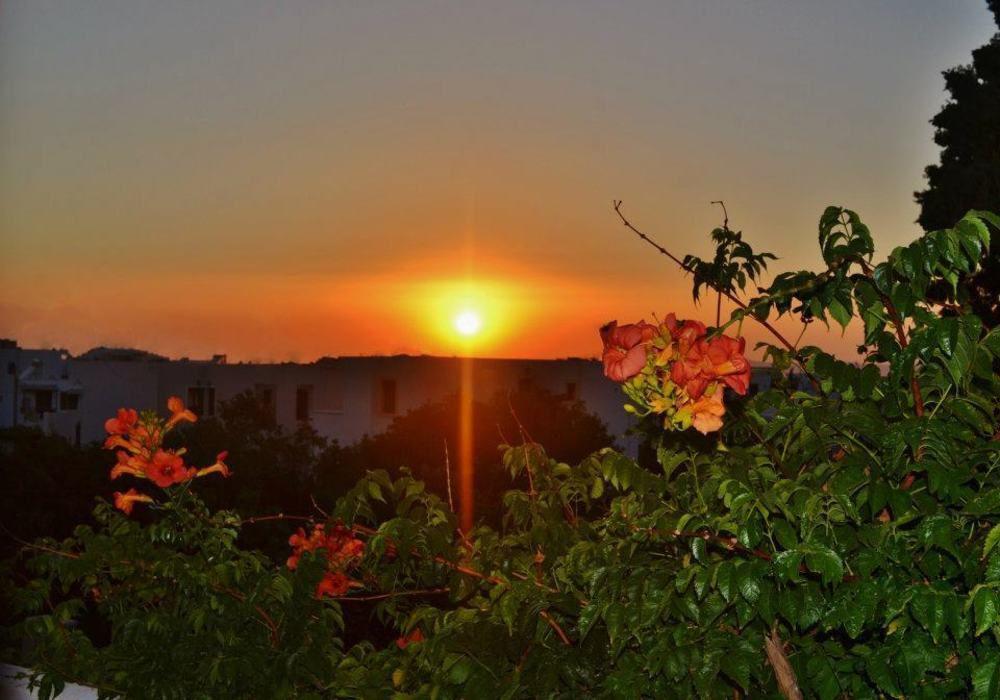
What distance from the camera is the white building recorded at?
45.7m

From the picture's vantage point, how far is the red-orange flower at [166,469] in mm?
4566

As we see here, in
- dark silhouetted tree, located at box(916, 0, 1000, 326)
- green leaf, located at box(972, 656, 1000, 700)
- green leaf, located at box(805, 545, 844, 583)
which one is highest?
dark silhouetted tree, located at box(916, 0, 1000, 326)

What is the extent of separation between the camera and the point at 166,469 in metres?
4.59

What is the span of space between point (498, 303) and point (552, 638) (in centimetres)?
2665

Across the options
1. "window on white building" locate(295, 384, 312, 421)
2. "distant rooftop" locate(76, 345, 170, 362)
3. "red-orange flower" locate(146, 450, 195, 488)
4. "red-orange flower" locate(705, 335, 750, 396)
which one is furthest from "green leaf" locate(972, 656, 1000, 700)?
"distant rooftop" locate(76, 345, 170, 362)

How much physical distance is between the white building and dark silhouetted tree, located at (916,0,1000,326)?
26159 millimetres

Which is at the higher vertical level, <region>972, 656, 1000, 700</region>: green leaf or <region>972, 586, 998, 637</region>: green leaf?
<region>972, 586, 998, 637</region>: green leaf

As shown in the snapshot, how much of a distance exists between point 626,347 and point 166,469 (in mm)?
2158

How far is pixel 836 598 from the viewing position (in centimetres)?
242

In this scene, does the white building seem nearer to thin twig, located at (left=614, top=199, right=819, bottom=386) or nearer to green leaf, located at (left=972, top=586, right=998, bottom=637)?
thin twig, located at (left=614, top=199, right=819, bottom=386)

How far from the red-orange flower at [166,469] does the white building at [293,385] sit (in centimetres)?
4006

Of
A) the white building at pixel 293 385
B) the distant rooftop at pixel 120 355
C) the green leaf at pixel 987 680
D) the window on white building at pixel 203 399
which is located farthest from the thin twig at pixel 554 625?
the distant rooftop at pixel 120 355

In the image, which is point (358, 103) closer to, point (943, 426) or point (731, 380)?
point (731, 380)

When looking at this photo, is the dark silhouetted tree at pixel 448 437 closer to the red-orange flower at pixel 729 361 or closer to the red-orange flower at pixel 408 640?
the red-orange flower at pixel 408 640
